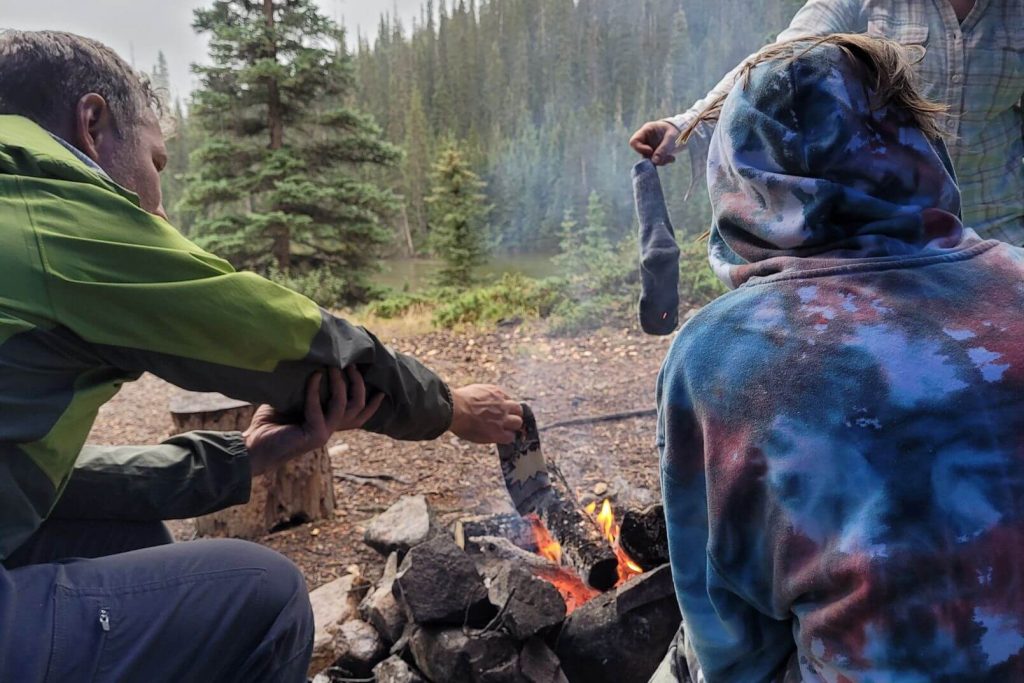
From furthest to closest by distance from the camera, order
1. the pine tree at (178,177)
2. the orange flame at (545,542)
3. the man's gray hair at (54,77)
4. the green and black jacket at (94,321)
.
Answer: the pine tree at (178,177) → the orange flame at (545,542) → the man's gray hair at (54,77) → the green and black jacket at (94,321)

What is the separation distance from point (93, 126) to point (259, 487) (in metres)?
2.31

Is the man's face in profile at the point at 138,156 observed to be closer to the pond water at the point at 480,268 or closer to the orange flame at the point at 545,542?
the orange flame at the point at 545,542

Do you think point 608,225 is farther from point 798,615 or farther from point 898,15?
point 798,615

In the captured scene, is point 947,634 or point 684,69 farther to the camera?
A: point 684,69

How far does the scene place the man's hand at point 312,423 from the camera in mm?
1781

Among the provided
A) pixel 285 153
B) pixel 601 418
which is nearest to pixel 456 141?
pixel 285 153

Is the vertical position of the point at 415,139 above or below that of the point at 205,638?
above

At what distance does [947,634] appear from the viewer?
100cm

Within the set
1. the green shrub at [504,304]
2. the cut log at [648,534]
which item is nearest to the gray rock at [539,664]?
the cut log at [648,534]

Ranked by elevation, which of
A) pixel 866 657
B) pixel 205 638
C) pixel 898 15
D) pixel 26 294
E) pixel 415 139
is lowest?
pixel 205 638

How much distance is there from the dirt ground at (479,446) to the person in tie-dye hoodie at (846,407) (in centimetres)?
220

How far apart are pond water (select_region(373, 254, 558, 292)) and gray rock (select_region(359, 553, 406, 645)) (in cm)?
832

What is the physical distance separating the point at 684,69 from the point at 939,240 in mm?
10645

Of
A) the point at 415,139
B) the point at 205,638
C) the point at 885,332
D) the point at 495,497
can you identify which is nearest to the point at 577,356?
the point at 495,497
